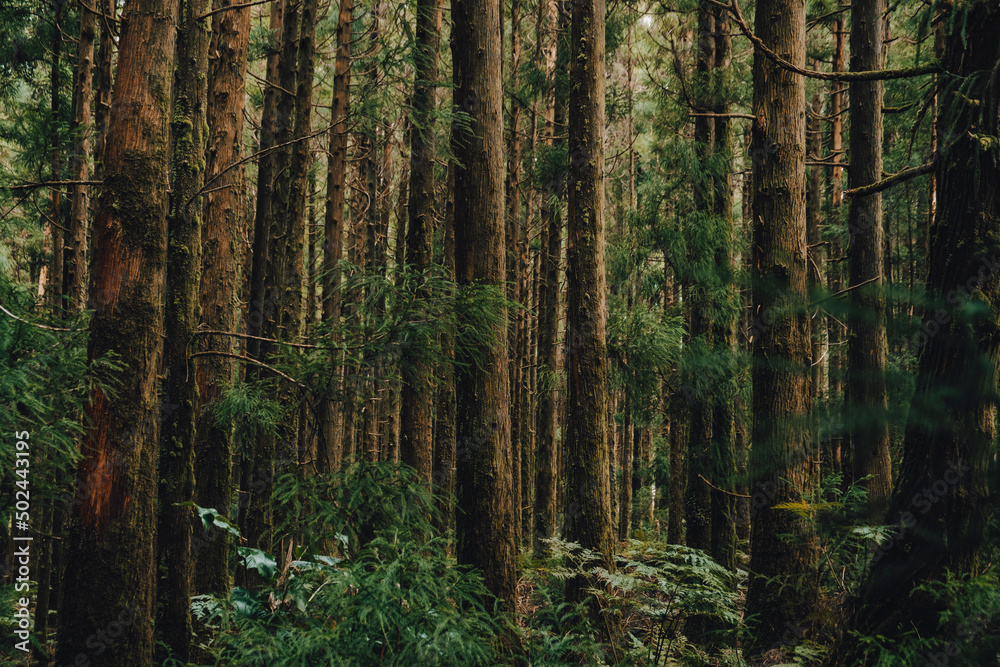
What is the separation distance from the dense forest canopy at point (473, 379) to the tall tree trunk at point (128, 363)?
18 mm

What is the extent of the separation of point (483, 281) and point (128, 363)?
2.66 meters

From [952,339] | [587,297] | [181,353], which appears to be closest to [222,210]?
[181,353]

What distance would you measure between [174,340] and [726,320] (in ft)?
25.0

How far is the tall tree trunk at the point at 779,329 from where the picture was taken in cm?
540

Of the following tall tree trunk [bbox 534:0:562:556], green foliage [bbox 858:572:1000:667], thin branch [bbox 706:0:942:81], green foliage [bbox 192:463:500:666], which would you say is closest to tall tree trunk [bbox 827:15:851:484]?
tall tree trunk [bbox 534:0:562:556]

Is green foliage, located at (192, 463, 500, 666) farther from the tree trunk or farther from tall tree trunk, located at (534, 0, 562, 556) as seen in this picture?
tall tree trunk, located at (534, 0, 562, 556)

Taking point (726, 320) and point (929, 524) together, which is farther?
point (726, 320)

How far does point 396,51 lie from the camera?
21.8 feet

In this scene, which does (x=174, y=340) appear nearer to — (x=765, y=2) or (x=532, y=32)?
(x=765, y=2)

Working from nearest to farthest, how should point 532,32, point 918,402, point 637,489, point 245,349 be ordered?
point 918,402
point 245,349
point 532,32
point 637,489

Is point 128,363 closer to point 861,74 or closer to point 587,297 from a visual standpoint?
point 861,74

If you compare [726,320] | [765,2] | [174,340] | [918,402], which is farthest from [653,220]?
[918,402]

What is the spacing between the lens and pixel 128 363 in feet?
12.5

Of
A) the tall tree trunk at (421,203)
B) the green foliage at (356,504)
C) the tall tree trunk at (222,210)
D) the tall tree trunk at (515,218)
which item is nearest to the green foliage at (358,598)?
the green foliage at (356,504)
